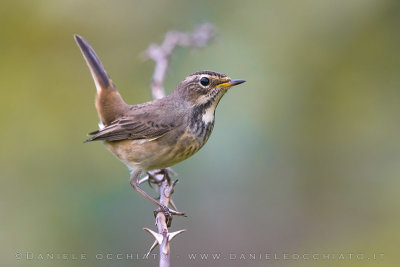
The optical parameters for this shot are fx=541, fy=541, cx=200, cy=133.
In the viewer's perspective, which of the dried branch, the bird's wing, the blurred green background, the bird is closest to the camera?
the dried branch

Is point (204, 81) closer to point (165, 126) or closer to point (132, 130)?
point (165, 126)

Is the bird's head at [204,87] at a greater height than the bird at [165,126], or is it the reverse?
the bird's head at [204,87]

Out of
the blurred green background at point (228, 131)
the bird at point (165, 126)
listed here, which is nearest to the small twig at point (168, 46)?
the bird at point (165, 126)

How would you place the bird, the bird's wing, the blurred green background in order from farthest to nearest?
the blurred green background < the bird's wing < the bird

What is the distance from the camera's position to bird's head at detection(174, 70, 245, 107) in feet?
15.7

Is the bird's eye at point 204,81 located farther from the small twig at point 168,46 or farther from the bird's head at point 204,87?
the small twig at point 168,46

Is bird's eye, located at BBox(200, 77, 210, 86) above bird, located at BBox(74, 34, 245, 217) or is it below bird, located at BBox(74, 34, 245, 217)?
above

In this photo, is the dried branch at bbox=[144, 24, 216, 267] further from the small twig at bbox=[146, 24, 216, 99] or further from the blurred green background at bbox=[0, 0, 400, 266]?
the blurred green background at bbox=[0, 0, 400, 266]

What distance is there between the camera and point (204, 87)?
484 cm

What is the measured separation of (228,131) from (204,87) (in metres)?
0.72

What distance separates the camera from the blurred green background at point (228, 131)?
16.6 ft

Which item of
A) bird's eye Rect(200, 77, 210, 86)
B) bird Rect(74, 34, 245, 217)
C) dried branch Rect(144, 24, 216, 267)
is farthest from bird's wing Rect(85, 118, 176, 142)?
bird's eye Rect(200, 77, 210, 86)

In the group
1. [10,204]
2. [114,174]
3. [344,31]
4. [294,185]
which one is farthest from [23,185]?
[344,31]

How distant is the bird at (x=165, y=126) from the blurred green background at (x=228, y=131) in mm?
444
